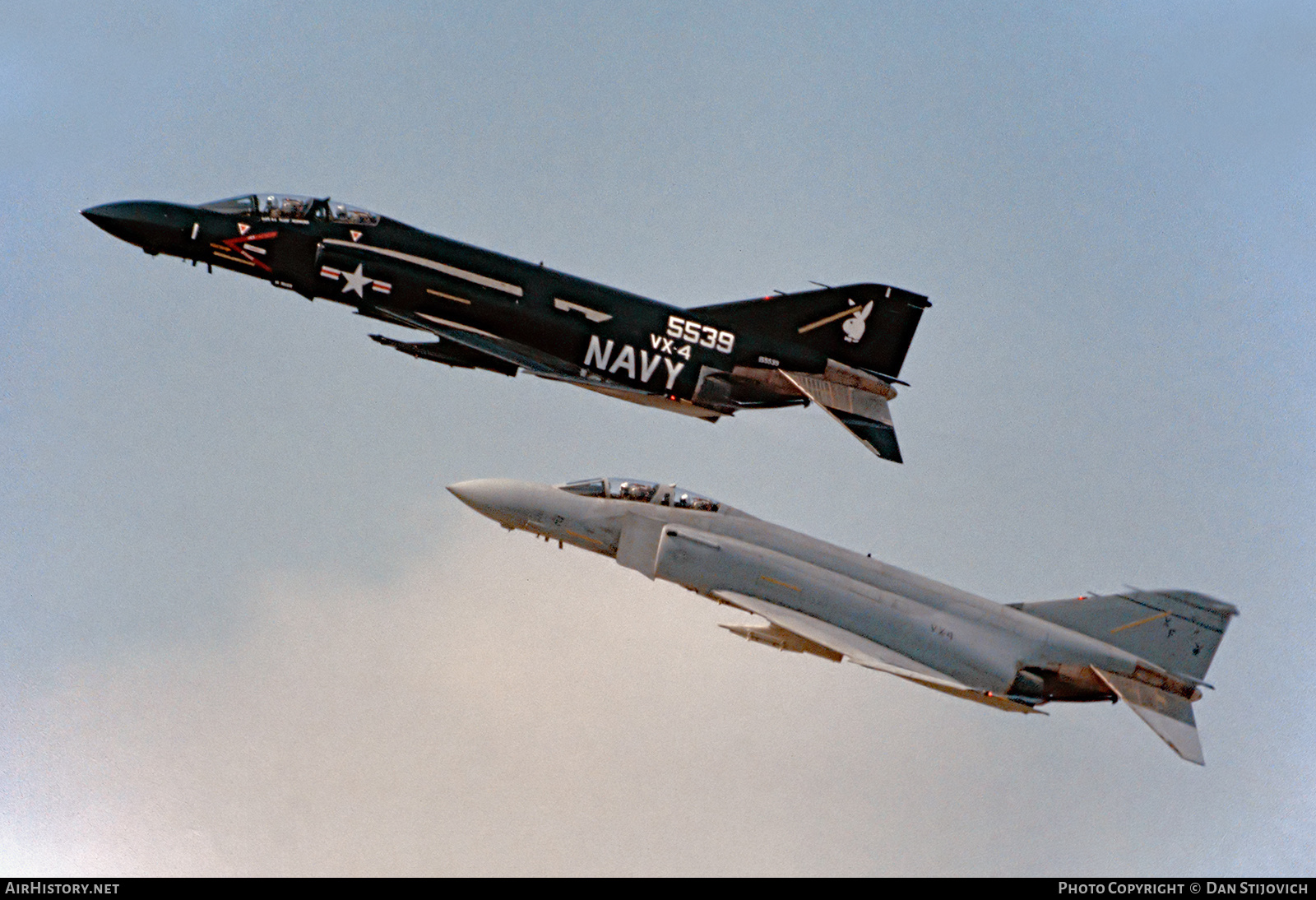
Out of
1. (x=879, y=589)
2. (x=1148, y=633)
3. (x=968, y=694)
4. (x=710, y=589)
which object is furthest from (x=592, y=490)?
(x=1148, y=633)

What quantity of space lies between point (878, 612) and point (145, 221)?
54.4 ft

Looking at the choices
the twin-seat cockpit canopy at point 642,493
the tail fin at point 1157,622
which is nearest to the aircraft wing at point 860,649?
the twin-seat cockpit canopy at point 642,493

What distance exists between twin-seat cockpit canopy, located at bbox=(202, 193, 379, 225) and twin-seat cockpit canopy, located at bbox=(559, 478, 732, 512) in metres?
6.96

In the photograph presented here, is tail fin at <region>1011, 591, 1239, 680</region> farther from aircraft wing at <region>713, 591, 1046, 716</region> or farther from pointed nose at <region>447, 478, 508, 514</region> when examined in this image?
pointed nose at <region>447, 478, 508, 514</region>

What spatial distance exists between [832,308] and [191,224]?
13265mm

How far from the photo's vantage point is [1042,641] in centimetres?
3291

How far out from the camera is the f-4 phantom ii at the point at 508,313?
32.7 m

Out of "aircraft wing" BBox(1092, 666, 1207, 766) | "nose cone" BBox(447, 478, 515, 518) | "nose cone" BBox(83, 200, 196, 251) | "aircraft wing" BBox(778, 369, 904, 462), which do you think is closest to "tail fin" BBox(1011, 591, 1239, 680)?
"aircraft wing" BBox(1092, 666, 1207, 766)

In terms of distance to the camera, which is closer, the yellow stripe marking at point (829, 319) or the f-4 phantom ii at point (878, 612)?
the f-4 phantom ii at point (878, 612)

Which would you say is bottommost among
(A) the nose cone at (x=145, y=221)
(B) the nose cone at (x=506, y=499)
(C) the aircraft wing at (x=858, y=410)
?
(B) the nose cone at (x=506, y=499)

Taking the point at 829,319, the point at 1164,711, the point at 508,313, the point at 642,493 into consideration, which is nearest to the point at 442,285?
the point at 508,313

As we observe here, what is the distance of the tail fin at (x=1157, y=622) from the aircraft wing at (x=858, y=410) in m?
4.77

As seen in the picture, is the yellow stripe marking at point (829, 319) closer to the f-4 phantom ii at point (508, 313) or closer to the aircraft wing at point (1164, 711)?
the f-4 phantom ii at point (508, 313)
